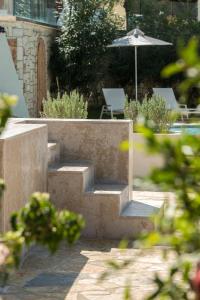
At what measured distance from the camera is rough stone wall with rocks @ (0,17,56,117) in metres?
18.8

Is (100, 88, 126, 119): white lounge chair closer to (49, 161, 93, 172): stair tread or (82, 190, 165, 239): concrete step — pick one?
(49, 161, 93, 172): stair tread

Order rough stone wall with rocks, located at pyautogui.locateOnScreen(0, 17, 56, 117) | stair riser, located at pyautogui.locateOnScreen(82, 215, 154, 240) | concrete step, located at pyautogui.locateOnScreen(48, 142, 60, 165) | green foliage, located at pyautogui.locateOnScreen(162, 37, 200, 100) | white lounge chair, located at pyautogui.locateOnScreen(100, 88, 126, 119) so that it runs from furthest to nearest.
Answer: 1. white lounge chair, located at pyautogui.locateOnScreen(100, 88, 126, 119)
2. rough stone wall with rocks, located at pyautogui.locateOnScreen(0, 17, 56, 117)
3. concrete step, located at pyautogui.locateOnScreen(48, 142, 60, 165)
4. stair riser, located at pyautogui.locateOnScreen(82, 215, 154, 240)
5. green foliage, located at pyautogui.locateOnScreen(162, 37, 200, 100)

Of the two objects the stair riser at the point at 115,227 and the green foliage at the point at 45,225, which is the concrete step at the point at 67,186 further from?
the green foliage at the point at 45,225

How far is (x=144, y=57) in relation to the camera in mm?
23422

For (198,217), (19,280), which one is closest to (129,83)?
(19,280)

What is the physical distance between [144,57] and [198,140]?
2224 centimetres

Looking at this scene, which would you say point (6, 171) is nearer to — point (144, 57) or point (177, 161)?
point (177, 161)

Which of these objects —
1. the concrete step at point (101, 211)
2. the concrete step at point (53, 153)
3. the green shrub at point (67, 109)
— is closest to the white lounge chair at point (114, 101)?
the green shrub at point (67, 109)

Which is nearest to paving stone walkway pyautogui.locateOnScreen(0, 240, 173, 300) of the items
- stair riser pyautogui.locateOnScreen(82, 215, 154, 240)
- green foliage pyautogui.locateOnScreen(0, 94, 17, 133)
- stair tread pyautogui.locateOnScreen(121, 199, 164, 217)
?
stair riser pyautogui.locateOnScreen(82, 215, 154, 240)

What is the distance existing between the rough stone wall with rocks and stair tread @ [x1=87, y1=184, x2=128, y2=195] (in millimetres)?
10870

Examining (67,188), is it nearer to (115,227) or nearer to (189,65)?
(115,227)

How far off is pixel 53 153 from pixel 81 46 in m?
14.1

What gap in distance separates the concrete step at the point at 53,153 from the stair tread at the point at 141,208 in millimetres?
947

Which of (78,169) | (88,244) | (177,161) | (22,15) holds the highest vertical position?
(22,15)
